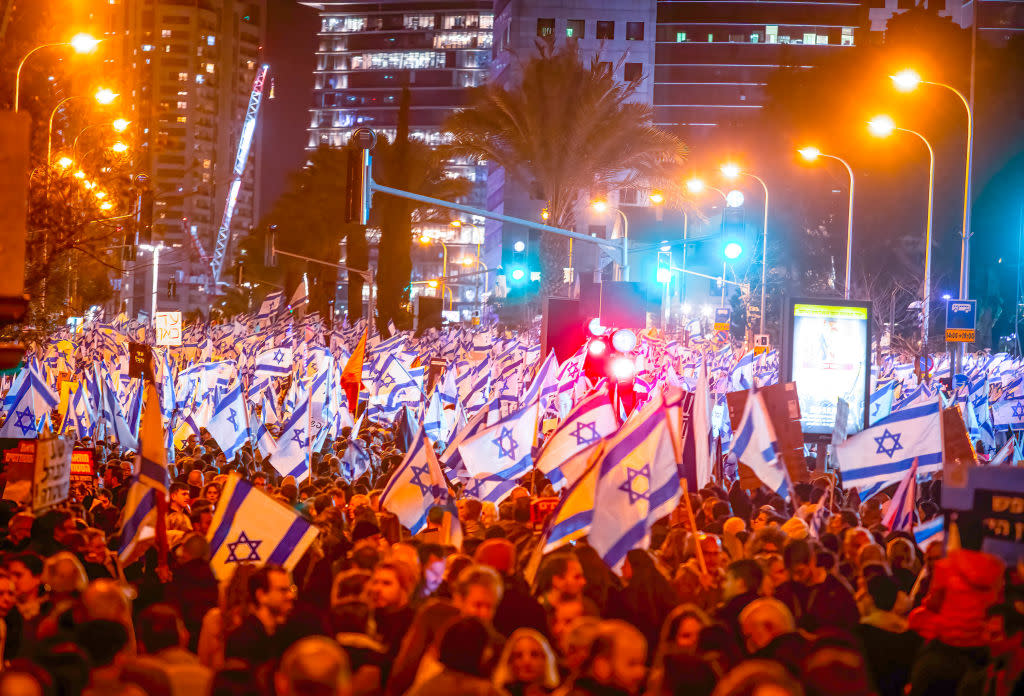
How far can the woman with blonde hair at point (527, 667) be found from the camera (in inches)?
206

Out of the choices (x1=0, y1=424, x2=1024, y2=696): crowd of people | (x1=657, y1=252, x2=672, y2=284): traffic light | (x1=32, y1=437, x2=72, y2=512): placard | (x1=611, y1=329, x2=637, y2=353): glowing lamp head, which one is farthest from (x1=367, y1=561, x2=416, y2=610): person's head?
(x1=657, y1=252, x2=672, y2=284): traffic light

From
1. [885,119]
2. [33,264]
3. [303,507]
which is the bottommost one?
[303,507]

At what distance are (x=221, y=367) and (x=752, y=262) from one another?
173 ft

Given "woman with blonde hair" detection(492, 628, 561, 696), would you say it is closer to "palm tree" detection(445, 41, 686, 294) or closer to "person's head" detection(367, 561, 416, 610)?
"person's head" detection(367, 561, 416, 610)

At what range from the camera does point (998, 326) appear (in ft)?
193

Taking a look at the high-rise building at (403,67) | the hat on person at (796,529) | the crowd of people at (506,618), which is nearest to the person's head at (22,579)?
the crowd of people at (506,618)

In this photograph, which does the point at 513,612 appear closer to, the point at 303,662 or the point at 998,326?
the point at 303,662

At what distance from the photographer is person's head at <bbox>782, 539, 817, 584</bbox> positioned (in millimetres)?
7598

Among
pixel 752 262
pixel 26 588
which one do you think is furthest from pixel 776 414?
pixel 752 262

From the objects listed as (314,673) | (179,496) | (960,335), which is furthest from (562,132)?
(314,673)

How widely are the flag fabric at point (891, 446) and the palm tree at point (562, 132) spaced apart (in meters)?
25.2

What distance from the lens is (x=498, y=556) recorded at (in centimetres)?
756

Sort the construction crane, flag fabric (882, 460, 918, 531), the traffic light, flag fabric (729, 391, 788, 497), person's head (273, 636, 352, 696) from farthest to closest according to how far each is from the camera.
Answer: the construction crane → the traffic light → flag fabric (882, 460, 918, 531) → flag fabric (729, 391, 788, 497) → person's head (273, 636, 352, 696)

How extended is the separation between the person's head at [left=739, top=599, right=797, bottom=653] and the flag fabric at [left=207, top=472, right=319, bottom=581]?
3084 mm
